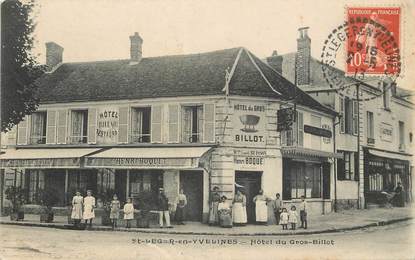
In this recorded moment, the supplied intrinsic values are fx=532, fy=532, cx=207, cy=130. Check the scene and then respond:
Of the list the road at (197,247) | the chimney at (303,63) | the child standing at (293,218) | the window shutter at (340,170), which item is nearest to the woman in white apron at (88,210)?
the road at (197,247)

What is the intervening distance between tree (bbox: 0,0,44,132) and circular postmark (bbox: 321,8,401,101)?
8.01 meters

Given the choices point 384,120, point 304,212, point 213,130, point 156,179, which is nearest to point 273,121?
point 213,130

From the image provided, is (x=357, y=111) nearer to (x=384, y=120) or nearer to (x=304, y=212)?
(x=384, y=120)

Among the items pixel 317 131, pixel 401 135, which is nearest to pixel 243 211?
pixel 317 131

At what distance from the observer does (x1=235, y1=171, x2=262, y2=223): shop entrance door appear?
57.8ft

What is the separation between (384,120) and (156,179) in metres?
11.2

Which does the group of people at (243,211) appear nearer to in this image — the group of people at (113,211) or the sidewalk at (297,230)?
the sidewalk at (297,230)

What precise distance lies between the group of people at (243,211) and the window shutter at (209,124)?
1.66 metres

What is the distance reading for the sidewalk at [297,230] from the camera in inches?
601

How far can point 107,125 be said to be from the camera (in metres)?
18.9

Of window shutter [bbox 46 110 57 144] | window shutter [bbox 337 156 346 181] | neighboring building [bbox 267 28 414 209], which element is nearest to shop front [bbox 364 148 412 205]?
neighboring building [bbox 267 28 414 209]

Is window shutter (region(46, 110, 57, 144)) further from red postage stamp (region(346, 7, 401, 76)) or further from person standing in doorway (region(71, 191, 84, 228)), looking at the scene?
red postage stamp (region(346, 7, 401, 76))

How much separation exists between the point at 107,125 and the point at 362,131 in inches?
436

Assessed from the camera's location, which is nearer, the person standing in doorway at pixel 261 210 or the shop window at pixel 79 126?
the person standing in doorway at pixel 261 210
